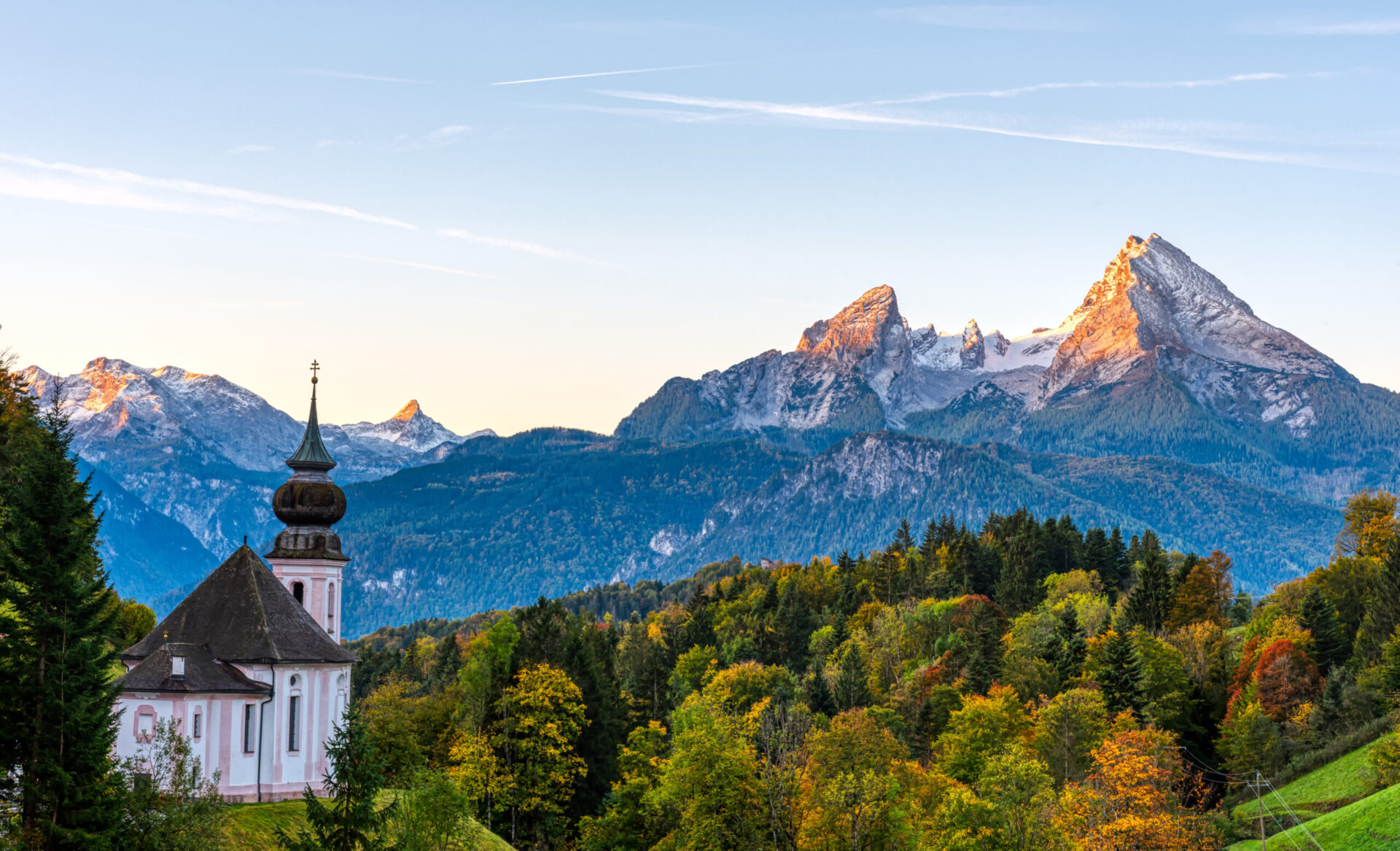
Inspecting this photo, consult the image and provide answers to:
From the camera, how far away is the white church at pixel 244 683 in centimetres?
6981

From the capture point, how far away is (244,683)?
241 feet

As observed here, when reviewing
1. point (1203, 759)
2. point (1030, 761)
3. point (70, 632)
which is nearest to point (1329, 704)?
point (1203, 759)

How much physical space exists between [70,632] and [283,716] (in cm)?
2708

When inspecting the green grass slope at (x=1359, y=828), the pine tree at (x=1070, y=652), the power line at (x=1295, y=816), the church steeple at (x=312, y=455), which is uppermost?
the church steeple at (x=312, y=455)

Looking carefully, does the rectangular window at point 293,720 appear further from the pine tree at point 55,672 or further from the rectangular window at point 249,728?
the pine tree at point 55,672

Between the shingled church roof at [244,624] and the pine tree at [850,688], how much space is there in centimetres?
4664

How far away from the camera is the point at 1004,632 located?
14388cm

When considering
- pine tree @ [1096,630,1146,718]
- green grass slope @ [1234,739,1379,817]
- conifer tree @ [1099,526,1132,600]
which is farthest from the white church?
conifer tree @ [1099,526,1132,600]

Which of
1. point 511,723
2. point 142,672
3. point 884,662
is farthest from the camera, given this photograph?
point 884,662

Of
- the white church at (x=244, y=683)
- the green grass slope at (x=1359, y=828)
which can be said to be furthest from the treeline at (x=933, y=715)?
the white church at (x=244, y=683)

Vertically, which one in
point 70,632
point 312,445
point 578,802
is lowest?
point 578,802

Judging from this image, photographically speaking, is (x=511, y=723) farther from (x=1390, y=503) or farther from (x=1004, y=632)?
(x=1390, y=503)

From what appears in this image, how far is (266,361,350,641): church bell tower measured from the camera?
92000mm

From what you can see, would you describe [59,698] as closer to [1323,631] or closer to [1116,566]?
[1323,631]
